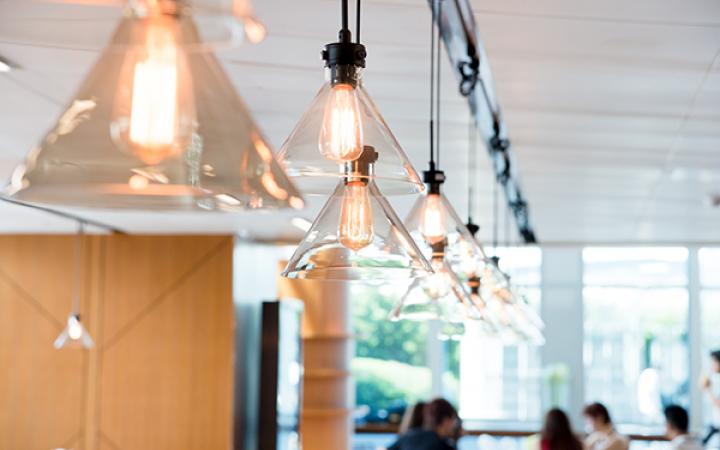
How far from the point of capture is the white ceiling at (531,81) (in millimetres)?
2951

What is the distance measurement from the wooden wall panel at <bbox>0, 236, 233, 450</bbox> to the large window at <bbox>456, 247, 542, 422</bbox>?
6507 millimetres

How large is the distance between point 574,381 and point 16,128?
1041cm

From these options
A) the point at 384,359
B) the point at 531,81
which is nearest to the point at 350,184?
the point at 531,81

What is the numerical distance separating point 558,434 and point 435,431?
951 millimetres

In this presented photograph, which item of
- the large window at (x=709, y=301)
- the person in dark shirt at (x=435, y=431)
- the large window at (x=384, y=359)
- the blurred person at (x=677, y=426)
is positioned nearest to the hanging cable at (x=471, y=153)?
the person in dark shirt at (x=435, y=431)

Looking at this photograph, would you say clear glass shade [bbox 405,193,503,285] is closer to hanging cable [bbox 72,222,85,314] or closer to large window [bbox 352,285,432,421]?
hanging cable [bbox 72,222,85,314]

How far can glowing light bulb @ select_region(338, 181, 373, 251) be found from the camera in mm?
1697

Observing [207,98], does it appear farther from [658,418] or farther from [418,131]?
[658,418]

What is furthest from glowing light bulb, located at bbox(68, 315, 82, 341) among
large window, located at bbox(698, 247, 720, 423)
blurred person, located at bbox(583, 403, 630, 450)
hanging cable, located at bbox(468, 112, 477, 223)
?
large window, located at bbox(698, 247, 720, 423)

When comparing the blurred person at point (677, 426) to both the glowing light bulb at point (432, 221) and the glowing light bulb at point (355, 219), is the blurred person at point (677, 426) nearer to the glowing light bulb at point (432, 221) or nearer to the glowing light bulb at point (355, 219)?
the glowing light bulb at point (432, 221)

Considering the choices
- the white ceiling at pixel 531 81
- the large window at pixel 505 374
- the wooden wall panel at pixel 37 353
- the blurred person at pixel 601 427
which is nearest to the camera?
the white ceiling at pixel 531 81

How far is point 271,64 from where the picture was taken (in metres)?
3.69

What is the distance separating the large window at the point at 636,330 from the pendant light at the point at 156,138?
13509 millimetres

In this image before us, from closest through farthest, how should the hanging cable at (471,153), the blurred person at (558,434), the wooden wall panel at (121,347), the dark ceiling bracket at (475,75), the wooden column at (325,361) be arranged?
the dark ceiling bracket at (475,75) < the hanging cable at (471,153) < the blurred person at (558,434) < the wooden wall panel at (121,347) < the wooden column at (325,361)
